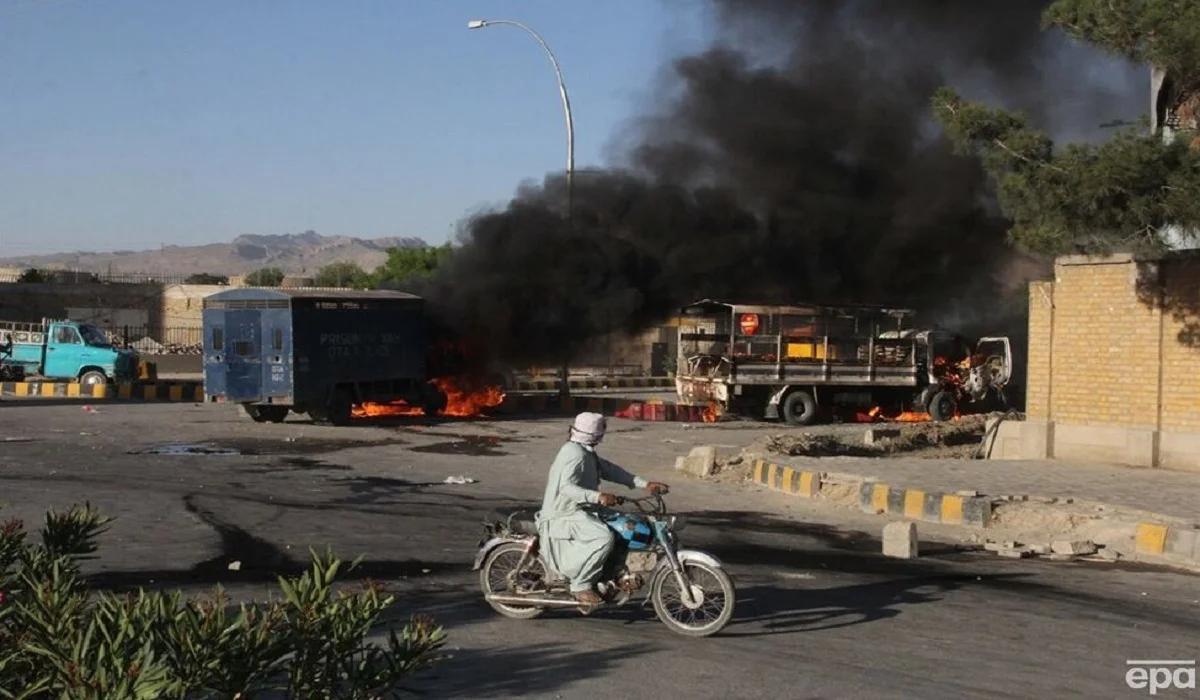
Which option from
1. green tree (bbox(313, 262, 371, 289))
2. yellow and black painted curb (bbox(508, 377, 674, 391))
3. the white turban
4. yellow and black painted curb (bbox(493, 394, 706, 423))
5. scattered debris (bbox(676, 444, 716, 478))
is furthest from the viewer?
green tree (bbox(313, 262, 371, 289))

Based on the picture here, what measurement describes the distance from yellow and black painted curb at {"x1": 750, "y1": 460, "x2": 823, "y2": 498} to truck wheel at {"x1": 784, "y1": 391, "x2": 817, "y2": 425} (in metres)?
9.91

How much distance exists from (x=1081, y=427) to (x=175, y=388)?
22358 millimetres

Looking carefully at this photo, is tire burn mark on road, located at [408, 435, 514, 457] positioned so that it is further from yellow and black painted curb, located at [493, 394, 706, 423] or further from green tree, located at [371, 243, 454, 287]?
green tree, located at [371, 243, 454, 287]

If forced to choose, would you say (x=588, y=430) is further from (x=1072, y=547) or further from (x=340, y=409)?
(x=340, y=409)

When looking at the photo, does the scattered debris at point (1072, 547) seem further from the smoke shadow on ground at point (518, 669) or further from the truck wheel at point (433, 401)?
the truck wheel at point (433, 401)

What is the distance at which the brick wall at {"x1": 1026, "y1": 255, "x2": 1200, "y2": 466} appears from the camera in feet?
54.8

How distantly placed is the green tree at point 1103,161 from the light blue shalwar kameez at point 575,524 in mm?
8401

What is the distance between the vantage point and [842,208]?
3159cm

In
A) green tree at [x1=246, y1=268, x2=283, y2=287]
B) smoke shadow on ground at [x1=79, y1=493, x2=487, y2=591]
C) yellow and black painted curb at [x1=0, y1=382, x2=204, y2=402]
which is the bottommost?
smoke shadow on ground at [x1=79, y1=493, x2=487, y2=591]

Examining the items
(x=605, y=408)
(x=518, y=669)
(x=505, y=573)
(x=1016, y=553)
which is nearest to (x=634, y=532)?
(x=505, y=573)

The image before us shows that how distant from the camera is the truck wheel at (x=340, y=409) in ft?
82.2

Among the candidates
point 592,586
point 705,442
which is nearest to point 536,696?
point 592,586

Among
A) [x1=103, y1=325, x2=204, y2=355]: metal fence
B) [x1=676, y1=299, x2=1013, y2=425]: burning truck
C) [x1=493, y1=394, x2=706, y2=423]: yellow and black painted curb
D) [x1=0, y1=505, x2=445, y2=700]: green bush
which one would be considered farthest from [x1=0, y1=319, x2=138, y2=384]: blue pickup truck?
[x1=0, y1=505, x2=445, y2=700]: green bush

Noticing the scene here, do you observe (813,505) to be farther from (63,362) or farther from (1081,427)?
(63,362)
